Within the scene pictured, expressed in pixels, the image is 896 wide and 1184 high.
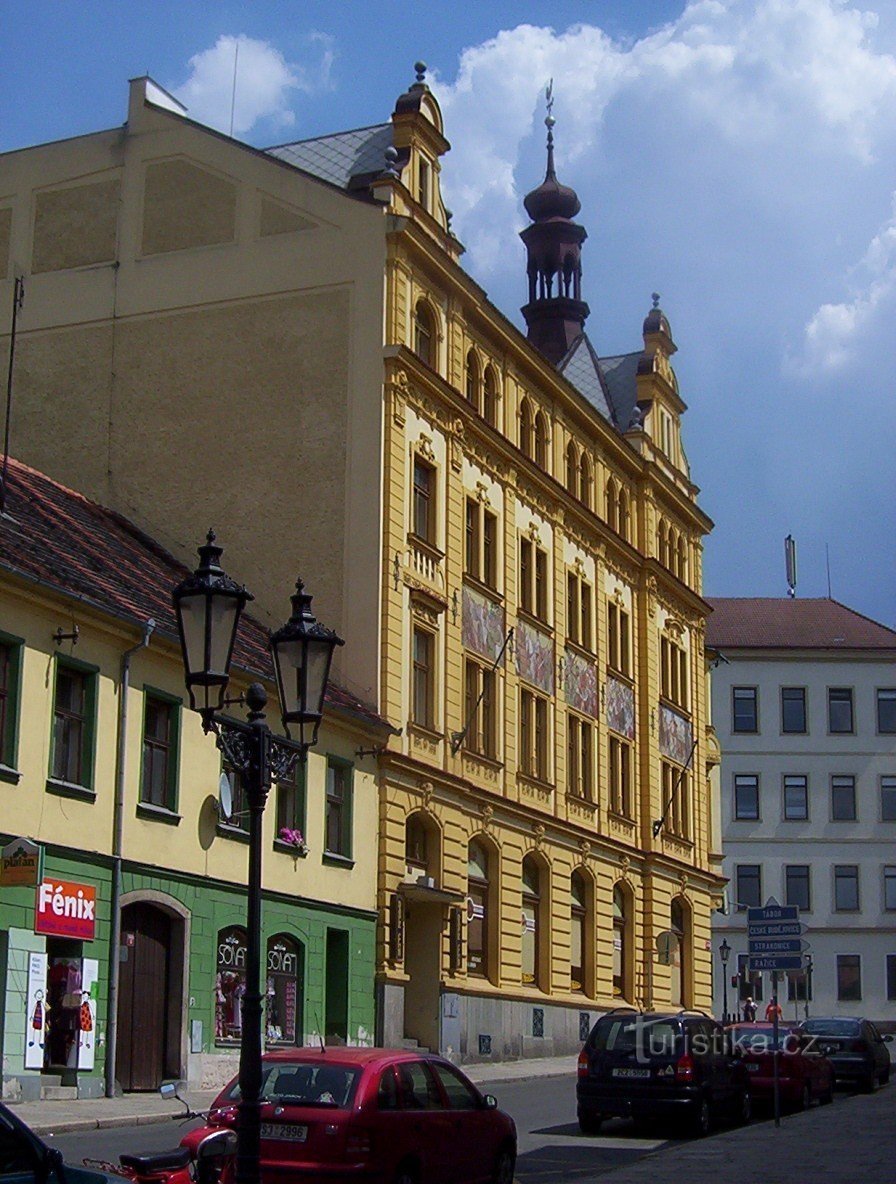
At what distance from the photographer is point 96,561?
103 feet

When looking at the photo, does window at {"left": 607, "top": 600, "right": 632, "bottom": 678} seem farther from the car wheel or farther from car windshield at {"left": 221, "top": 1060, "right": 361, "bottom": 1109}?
car windshield at {"left": 221, "top": 1060, "right": 361, "bottom": 1109}

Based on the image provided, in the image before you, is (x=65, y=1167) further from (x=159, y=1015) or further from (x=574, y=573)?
(x=574, y=573)

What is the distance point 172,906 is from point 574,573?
68.3 ft

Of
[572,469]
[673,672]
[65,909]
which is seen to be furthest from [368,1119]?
[673,672]

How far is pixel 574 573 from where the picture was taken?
4778 cm

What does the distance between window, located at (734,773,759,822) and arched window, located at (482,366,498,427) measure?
4329 centimetres

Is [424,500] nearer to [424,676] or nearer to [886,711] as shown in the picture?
[424,676]

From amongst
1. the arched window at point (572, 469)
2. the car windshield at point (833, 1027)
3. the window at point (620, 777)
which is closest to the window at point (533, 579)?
the arched window at point (572, 469)

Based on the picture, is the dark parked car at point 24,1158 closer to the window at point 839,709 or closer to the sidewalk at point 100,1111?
the sidewalk at point 100,1111

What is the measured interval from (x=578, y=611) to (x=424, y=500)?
9.93 metres

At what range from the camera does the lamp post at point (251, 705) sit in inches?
485

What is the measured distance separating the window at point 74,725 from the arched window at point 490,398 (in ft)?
54.3

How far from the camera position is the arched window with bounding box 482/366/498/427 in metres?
42.4

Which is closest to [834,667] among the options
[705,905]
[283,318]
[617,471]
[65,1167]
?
[705,905]
